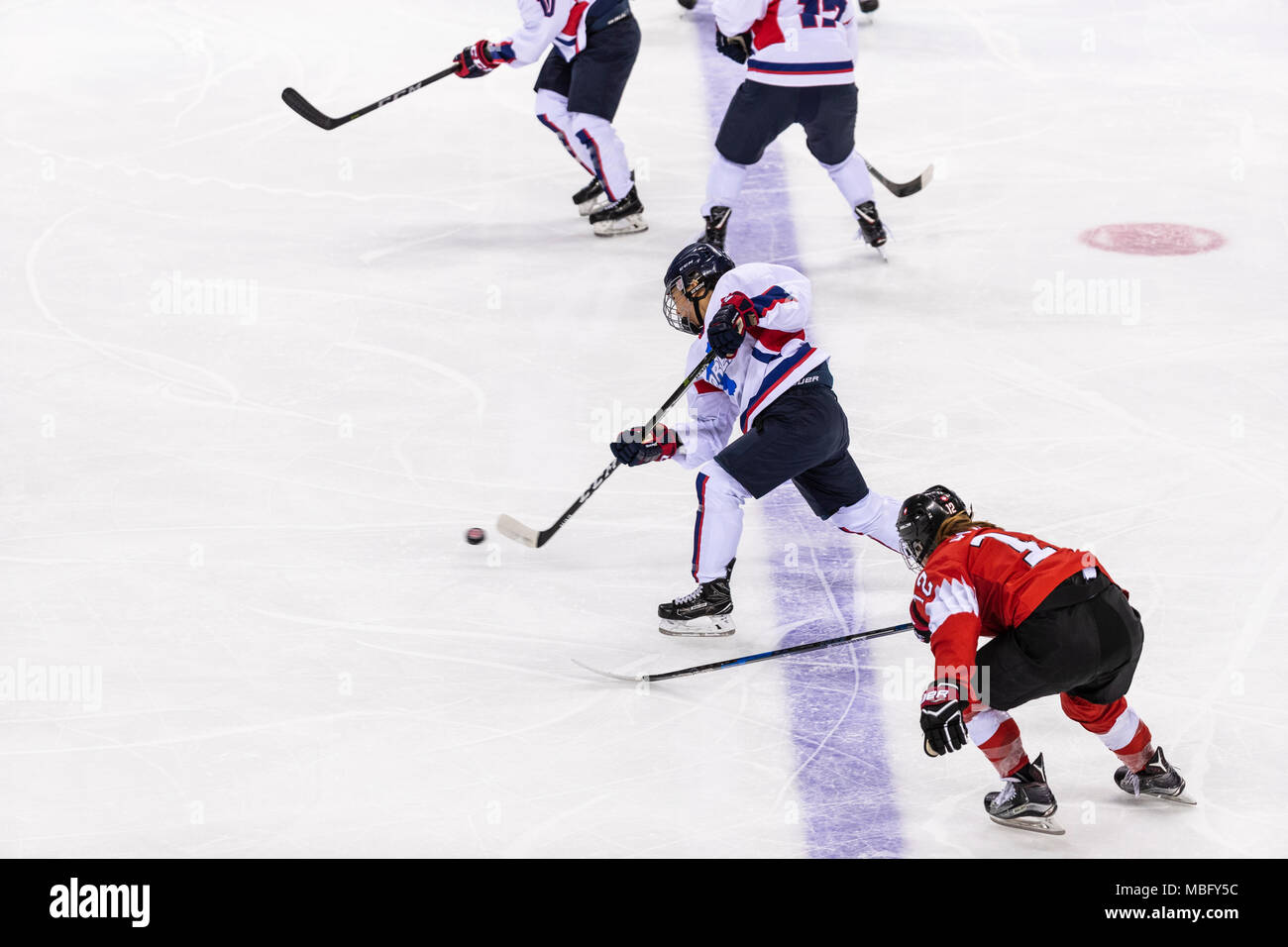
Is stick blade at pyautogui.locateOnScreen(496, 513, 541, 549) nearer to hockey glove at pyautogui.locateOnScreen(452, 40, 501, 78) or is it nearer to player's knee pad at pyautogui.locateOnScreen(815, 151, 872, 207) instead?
player's knee pad at pyautogui.locateOnScreen(815, 151, 872, 207)

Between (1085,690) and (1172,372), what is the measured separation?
100 inches

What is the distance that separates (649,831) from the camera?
360 centimetres

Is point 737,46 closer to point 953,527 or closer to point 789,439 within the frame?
point 789,439

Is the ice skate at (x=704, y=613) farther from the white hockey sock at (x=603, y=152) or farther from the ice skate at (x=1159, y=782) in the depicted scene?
the white hockey sock at (x=603, y=152)

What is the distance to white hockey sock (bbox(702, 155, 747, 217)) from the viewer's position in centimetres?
653

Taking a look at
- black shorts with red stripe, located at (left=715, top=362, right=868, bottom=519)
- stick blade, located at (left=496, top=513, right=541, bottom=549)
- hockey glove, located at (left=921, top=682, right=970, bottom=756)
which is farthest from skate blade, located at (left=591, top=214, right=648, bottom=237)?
hockey glove, located at (left=921, top=682, right=970, bottom=756)

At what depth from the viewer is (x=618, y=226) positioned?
23.0 feet

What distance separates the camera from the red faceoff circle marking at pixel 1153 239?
22.0 ft

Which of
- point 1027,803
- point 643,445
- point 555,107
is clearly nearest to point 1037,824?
point 1027,803

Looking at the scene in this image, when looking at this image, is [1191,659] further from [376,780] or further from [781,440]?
[376,780]

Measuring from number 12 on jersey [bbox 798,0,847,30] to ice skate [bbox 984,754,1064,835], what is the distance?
10.9ft

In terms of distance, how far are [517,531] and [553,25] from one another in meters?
2.74
